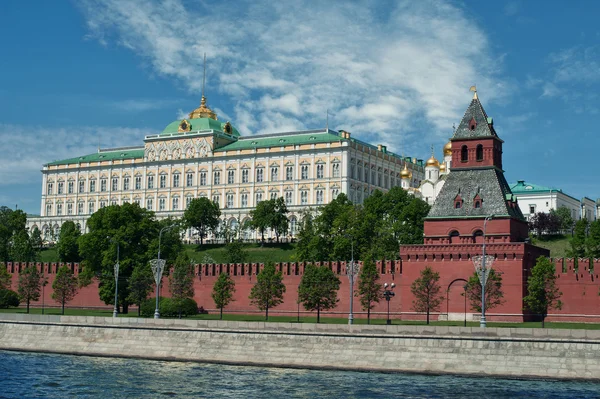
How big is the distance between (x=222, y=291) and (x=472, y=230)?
20.8 m

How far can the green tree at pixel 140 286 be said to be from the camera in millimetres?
76500

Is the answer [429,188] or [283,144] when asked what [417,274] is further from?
[283,144]

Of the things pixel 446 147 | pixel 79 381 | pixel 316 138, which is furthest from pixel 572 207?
pixel 79 381

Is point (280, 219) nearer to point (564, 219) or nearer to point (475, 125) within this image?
point (564, 219)

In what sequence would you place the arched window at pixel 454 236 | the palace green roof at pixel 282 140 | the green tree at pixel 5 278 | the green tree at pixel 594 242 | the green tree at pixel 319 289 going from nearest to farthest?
the arched window at pixel 454 236 < the green tree at pixel 319 289 < the green tree at pixel 5 278 < the green tree at pixel 594 242 < the palace green roof at pixel 282 140

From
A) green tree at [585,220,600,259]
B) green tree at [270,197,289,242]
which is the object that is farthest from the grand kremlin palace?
green tree at [585,220,600,259]

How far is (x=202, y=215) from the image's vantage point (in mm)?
132750

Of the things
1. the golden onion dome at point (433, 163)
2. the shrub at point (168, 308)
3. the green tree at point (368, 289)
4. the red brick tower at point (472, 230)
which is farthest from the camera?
the golden onion dome at point (433, 163)

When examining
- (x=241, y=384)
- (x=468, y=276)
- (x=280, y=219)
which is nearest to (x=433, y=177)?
(x=280, y=219)

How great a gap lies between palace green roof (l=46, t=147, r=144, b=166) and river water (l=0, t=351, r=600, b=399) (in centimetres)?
10652

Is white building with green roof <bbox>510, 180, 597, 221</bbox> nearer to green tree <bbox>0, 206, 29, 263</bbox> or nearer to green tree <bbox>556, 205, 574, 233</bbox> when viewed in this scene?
green tree <bbox>556, 205, 574, 233</bbox>

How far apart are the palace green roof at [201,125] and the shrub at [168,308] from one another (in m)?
76.9

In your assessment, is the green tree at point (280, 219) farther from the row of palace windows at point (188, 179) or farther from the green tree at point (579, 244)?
the green tree at point (579, 244)

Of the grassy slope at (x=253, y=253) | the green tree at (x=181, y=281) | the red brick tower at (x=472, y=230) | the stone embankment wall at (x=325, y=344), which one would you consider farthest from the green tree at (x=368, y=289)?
the grassy slope at (x=253, y=253)
